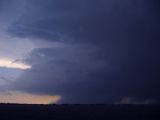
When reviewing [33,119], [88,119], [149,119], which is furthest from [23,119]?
[149,119]

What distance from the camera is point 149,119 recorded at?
84.1m

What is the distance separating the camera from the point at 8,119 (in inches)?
3342

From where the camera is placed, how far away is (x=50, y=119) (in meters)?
87.0

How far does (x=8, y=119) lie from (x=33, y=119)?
5.67m

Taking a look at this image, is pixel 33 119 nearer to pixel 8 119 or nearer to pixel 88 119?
pixel 8 119

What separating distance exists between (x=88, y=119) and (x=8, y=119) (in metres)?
17.8

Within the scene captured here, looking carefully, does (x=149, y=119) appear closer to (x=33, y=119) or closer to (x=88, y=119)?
(x=88, y=119)

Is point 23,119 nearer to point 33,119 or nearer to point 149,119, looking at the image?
point 33,119

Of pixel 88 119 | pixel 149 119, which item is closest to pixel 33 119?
pixel 88 119

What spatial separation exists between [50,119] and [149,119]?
22.3 metres

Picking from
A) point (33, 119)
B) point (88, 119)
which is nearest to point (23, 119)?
point (33, 119)

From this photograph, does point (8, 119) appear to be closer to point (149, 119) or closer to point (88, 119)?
point (88, 119)

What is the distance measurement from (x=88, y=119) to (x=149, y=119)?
1348 centimetres

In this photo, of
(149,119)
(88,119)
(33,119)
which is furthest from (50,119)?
(149,119)
